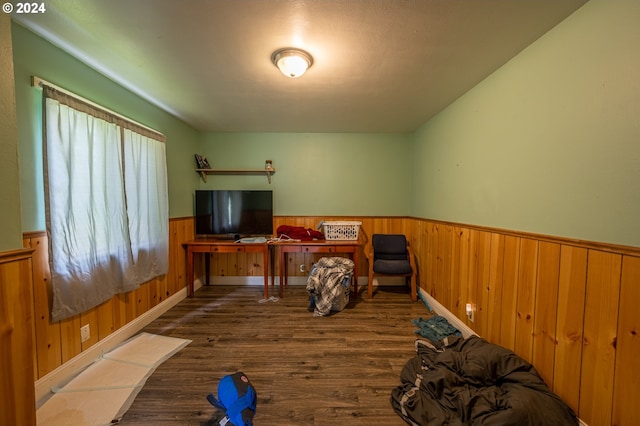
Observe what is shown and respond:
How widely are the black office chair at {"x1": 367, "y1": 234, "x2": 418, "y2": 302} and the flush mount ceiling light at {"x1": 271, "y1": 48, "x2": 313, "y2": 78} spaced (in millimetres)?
2260

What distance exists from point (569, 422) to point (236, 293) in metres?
3.19

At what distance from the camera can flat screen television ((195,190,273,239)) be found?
10.4ft

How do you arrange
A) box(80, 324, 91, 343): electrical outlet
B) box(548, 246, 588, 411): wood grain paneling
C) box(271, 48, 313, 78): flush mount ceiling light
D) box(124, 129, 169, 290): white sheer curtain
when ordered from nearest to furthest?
box(548, 246, 588, 411): wood grain paneling, box(271, 48, 313, 78): flush mount ceiling light, box(80, 324, 91, 343): electrical outlet, box(124, 129, 169, 290): white sheer curtain

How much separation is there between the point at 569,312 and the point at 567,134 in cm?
99

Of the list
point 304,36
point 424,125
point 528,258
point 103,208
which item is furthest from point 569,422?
point 103,208

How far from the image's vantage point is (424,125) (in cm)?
301

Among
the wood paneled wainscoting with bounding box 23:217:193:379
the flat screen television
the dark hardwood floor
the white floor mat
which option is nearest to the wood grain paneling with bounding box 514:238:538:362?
the dark hardwood floor

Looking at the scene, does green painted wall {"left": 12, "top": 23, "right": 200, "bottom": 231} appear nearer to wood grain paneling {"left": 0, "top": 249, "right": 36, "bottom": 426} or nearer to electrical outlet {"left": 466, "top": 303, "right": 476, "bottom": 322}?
wood grain paneling {"left": 0, "top": 249, "right": 36, "bottom": 426}

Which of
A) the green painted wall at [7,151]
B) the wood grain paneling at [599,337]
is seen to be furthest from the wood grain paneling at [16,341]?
the wood grain paneling at [599,337]

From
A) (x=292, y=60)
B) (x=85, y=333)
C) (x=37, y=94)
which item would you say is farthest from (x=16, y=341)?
(x=292, y=60)

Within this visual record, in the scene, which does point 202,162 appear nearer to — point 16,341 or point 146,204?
point 146,204

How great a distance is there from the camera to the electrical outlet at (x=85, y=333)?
1.69m

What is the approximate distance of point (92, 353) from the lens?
5.76ft

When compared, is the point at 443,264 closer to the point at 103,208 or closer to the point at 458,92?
the point at 458,92
